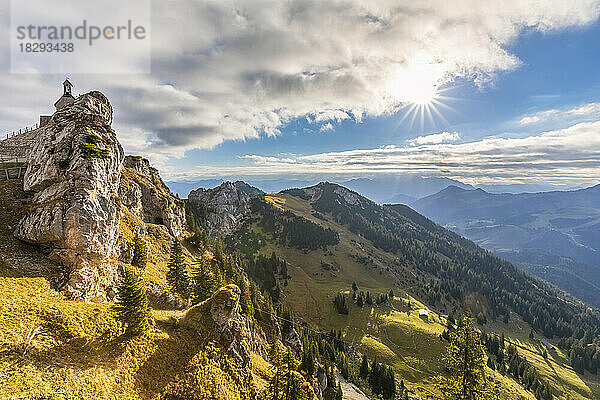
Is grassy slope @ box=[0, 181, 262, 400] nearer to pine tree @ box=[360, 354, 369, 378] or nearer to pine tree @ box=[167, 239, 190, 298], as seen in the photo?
pine tree @ box=[167, 239, 190, 298]

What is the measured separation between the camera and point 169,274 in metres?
56.9

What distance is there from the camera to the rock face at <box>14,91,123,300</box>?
35344 mm

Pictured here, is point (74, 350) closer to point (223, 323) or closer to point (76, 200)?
point (223, 323)

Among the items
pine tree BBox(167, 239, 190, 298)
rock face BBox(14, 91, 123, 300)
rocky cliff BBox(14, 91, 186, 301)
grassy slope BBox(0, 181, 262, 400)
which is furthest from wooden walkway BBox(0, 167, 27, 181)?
pine tree BBox(167, 239, 190, 298)

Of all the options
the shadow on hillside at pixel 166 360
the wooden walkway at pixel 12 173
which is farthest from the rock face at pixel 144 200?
the shadow on hillside at pixel 166 360

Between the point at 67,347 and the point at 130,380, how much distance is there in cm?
718

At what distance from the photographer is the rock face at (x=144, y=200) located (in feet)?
270

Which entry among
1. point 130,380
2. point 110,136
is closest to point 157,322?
point 130,380

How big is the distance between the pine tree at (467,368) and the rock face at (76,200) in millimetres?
45618

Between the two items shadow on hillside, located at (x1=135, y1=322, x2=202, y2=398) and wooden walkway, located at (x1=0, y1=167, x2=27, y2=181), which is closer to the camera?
shadow on hillside, located at (x1=135, y1=322, x2=202, y2=398)

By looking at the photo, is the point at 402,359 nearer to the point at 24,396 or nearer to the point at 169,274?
the point at 169,274

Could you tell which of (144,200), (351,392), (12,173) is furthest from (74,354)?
(351,392)

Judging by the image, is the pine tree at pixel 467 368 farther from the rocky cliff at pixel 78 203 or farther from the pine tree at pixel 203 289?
the rocky cliff at pixel 78 203

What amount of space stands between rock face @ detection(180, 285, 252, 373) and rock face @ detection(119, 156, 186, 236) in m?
55.0
